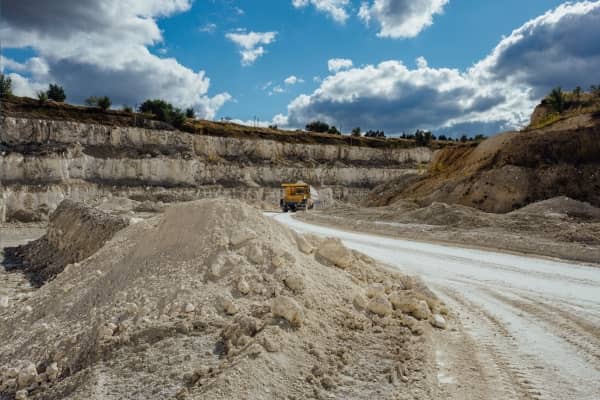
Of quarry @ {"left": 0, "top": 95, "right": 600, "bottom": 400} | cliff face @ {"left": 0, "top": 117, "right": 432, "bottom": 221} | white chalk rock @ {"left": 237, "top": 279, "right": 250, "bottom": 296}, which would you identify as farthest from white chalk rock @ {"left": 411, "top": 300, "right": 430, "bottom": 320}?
cliff face @ {"left": 0, "top": 117, "right": 432, "bottom": 221}

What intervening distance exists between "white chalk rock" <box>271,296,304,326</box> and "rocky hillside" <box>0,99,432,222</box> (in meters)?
33.0

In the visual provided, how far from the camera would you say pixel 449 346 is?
4.75 meters

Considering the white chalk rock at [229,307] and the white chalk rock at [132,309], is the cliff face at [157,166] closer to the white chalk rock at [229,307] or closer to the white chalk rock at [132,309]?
the white chalk rock at [132,309]

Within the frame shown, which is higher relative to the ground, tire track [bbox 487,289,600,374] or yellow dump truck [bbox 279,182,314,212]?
yellow dump truck [bbox 279,182,314,212]

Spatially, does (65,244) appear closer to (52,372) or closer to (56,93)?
(52,372)

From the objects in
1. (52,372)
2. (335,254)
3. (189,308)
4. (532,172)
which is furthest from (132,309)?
(532,172)

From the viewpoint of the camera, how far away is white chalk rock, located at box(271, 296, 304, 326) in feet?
14.2

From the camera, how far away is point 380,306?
5195mm

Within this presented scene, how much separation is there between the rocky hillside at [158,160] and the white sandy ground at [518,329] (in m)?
32.5

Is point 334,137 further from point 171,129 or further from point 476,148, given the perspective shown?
point 476,148

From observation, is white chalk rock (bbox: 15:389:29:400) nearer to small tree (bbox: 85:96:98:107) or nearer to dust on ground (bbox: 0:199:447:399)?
dust on ground (bbox: 0:199:447:399)

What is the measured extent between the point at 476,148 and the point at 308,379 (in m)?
28.9

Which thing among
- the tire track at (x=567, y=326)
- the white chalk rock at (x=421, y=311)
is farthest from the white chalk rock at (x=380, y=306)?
the tire track at (x=567, y=326)

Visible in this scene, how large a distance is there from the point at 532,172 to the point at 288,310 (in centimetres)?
2201
